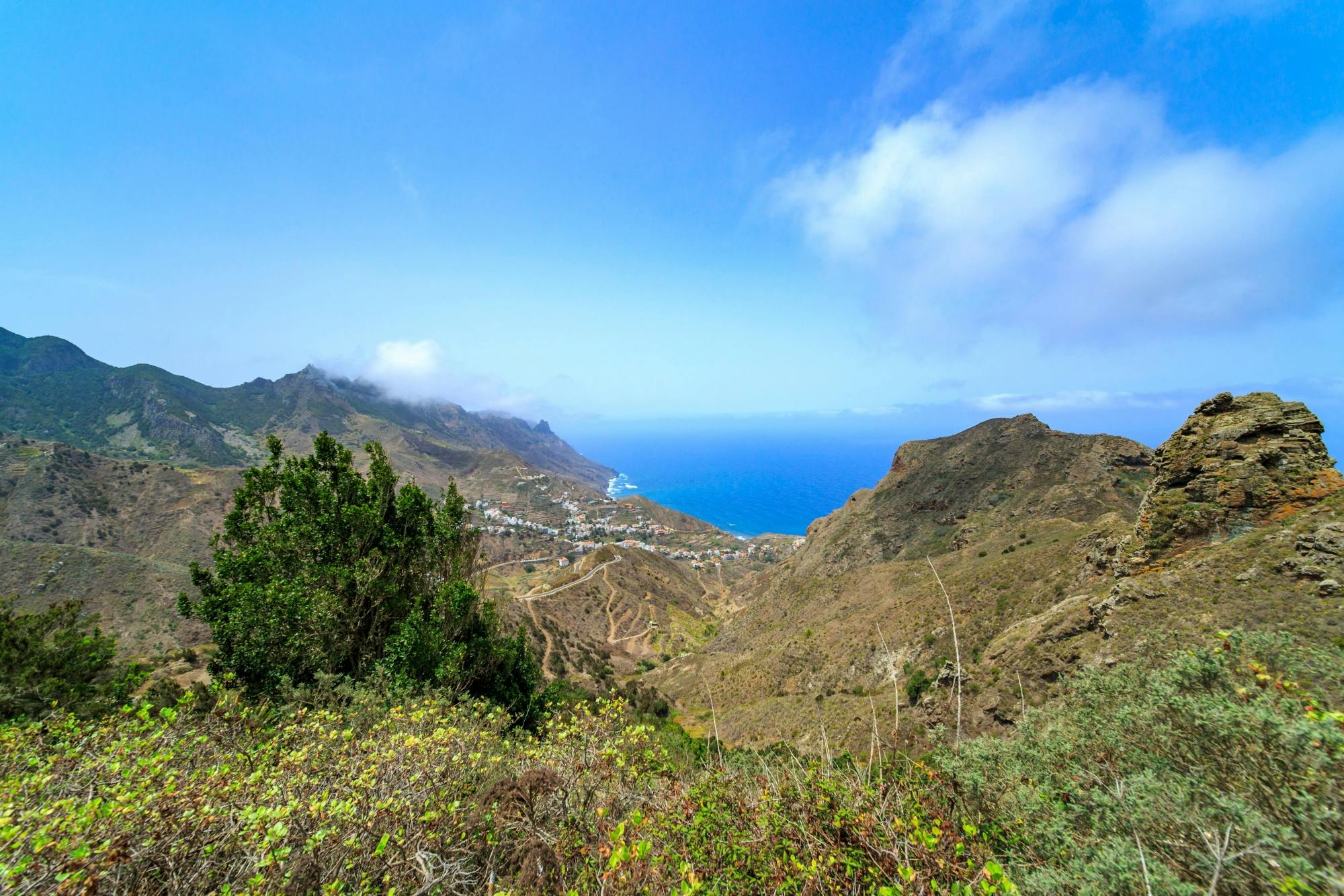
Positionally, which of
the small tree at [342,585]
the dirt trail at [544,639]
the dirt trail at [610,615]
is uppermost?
the small tree at [342,585]

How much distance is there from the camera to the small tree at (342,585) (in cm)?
1419

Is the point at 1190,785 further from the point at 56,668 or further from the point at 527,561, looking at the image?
the point at 527,561

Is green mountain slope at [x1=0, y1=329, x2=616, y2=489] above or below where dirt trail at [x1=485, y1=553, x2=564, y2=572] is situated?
above

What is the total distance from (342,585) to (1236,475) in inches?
1296

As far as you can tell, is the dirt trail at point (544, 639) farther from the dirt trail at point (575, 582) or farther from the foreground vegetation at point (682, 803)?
the foreground vegetation at point (682, 803)

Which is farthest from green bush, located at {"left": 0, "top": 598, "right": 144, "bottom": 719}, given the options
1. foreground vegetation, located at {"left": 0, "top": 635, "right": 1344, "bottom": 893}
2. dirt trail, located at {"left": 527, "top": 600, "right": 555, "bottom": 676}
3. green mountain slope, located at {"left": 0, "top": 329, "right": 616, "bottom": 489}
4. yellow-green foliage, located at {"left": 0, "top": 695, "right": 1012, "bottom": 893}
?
green mountain slope, located at {"left": 0, "top": 329, "right": 616, "bottom": 489}

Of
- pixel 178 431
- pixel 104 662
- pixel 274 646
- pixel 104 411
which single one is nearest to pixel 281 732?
pixel 274 646

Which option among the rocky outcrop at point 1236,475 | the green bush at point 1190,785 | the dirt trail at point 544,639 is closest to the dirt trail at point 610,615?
the dirt trail at point 544,639

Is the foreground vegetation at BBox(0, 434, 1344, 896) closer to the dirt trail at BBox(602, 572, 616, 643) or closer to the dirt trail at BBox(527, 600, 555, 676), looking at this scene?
the dirt trail at BBox(527, 600, 555, 676)

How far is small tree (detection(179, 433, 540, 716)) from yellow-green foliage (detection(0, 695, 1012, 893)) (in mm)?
8275

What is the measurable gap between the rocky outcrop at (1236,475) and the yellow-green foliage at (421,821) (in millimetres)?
20442

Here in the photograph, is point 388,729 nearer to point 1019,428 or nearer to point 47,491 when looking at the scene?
point 1019,428

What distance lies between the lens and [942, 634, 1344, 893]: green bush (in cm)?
390

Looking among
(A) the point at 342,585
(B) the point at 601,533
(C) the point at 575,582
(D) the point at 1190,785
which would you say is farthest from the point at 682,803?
(B) the point at 601,533
